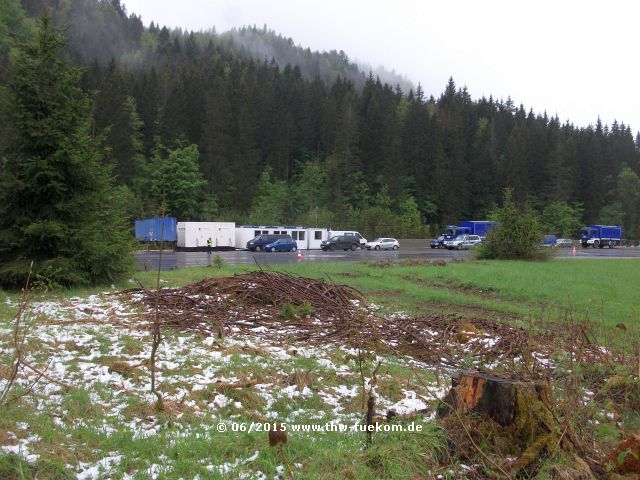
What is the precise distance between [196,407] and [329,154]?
306 ft

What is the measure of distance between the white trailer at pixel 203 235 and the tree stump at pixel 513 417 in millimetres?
44912

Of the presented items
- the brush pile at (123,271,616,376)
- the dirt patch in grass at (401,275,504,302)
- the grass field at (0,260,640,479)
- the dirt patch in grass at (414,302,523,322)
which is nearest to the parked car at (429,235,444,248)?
the dirt patch in grass at (401,275,504,302)

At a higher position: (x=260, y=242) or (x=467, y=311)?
(x=260, y=242)

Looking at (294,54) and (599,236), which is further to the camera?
(294,54)

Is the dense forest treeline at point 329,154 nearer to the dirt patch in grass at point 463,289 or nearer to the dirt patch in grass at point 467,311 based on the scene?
the dirt patch in grass at point 463,289

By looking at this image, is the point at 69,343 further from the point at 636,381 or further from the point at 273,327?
the point at 636,381

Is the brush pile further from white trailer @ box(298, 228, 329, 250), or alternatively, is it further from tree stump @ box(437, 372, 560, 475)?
white trailer @ box(298, 228, 329, 250)

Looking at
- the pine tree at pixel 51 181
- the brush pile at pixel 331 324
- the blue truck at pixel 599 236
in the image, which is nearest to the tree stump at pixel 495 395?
the brush pile at pixel 331 324

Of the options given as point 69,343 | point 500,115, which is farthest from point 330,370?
point 500,115

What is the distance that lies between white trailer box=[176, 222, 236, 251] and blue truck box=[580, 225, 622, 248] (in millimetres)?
49718

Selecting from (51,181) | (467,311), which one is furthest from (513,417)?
(51,181)

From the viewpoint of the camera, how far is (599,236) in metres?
→ 70.4

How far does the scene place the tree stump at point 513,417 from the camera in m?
4.14

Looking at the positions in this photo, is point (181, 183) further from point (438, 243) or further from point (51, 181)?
point (51, 181)
